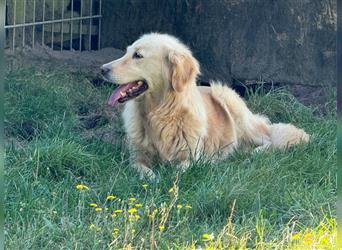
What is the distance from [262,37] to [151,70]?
2.07 meters


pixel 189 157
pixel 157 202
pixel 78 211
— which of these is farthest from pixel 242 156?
pixel 78 211

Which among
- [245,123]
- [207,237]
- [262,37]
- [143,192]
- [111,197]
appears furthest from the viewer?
[262,37]

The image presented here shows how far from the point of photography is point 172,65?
6.32 m

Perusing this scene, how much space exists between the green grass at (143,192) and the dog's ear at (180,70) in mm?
649

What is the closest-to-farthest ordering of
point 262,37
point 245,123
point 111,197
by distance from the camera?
1. point 111,197
2. point 245,123
3. point 262,37

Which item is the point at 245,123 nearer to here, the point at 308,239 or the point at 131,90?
the point at 131,90

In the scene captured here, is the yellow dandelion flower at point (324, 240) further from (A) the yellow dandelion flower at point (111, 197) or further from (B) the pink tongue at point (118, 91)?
(B) the pink tongue at point (118, 91)

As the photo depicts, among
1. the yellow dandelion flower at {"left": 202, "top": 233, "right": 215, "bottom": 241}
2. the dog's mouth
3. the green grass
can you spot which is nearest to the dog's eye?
the dog's mouth

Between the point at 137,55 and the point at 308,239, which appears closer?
the point at 308,239

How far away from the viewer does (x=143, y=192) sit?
5.30 m

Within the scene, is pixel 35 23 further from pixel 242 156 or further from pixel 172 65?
pixel 242 156

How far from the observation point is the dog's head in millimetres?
6277

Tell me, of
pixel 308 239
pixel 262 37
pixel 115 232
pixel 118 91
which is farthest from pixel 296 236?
pixel 262 37

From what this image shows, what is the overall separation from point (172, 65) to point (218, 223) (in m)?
1.85
